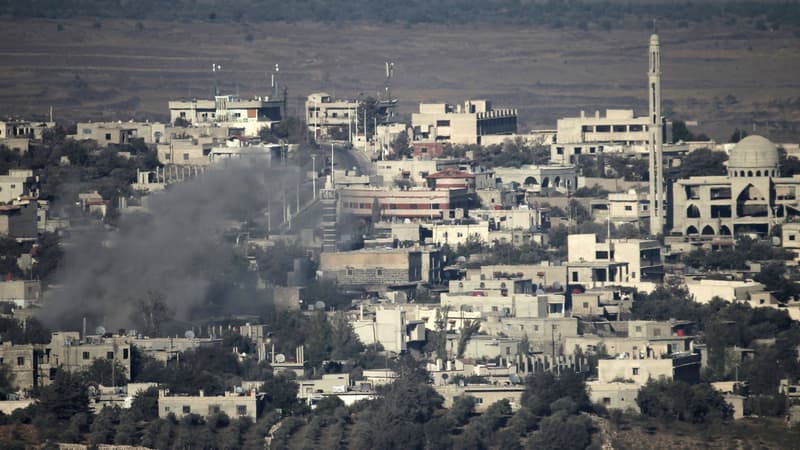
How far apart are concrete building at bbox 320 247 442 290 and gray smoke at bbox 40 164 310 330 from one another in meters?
2.02

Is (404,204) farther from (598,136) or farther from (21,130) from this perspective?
(21,130)

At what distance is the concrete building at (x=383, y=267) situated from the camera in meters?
61.6

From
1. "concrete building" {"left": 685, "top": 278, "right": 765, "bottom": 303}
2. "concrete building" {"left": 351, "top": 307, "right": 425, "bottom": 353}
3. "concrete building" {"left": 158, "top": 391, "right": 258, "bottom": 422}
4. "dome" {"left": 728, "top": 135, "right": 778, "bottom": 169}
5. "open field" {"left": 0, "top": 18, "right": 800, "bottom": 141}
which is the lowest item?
"concrete building" {"left": 158, "top": 391, "right": 258, "bottom": 422}

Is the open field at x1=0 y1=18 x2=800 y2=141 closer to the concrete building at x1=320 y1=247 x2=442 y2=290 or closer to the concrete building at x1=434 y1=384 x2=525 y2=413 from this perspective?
the concrete building at x1=320 y1=247 x2=442 y2=290

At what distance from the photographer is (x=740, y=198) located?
70812 millimetres

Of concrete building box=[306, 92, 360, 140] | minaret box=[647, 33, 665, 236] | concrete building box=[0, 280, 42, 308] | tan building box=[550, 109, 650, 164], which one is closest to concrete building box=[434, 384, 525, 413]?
concrete building box=[0, 280, 42, 308]

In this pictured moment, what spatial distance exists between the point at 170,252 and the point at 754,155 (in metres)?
16.5

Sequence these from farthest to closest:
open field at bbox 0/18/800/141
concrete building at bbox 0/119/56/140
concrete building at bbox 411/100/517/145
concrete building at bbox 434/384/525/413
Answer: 1. open field at bbox 0/18/800/141
2. concrete building at bbox 411/100/517/145
3. concrete building at bbox 0/119/56/140
4. concrete building at bbox 434/384/525/413

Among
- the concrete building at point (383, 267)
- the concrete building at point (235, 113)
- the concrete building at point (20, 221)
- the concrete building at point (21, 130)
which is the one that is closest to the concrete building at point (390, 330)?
the concrete building at point (383, 267)

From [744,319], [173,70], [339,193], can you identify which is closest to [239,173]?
[339,193]

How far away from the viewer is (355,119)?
86.0 m

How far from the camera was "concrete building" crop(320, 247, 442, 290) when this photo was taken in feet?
202

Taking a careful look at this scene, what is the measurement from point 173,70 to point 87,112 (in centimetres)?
1557

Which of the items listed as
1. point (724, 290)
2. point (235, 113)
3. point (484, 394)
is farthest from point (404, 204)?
point (484, 394)
